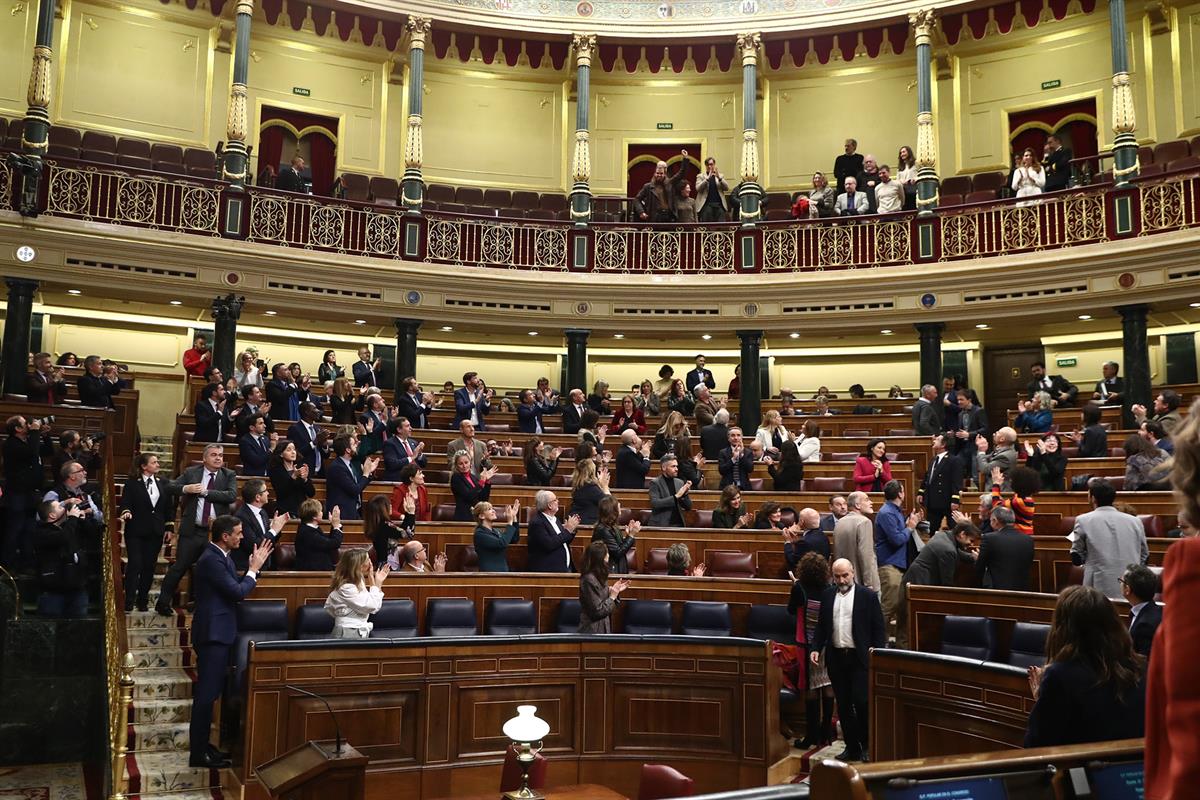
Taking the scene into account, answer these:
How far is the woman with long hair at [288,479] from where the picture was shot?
7.68m

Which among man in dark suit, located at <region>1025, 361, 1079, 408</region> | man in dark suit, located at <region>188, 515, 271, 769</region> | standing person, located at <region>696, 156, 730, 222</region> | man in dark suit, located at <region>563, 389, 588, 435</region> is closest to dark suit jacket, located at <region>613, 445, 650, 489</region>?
man in dark suit, located at <region>563, 389, 588, 435</region>

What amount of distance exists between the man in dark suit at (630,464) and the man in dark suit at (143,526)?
394cm

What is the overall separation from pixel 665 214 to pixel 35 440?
937 centimetres

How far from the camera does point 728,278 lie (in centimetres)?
1484

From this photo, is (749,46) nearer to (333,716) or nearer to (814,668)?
(814,668)

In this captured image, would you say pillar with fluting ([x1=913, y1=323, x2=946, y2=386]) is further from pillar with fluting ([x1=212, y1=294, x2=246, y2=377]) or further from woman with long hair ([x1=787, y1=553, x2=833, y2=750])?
pillar with fluting ([x1=212, y1=294, x2=246, y2=377])

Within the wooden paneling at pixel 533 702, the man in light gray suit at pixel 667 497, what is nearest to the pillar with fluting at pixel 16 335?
the man in light gray suit at pixel 667 497

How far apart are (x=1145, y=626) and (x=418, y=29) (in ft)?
47.0

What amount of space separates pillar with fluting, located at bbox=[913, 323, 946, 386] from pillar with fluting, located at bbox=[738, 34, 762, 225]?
9.51 ft

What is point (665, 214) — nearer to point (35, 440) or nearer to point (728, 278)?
point (728, 278)

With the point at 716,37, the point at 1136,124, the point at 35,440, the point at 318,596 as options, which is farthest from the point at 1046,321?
the point at 35,440

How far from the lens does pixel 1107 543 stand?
5.76m

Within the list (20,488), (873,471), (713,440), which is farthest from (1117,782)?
(20,488)

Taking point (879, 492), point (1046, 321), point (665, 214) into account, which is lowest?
point (879, 492)
